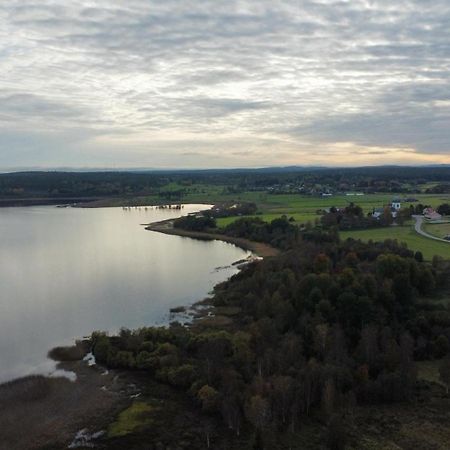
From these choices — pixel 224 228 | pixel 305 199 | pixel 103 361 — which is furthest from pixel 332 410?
pixel 305 199

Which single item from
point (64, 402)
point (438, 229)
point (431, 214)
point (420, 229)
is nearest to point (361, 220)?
point (420, 229)

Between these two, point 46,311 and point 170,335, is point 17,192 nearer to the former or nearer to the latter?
point 46,311

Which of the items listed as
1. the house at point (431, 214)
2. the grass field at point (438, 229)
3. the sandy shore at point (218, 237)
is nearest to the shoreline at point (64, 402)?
the sandy shore at point (218, 237)

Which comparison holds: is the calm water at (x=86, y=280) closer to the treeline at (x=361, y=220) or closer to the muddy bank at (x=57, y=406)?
the muddy bank at (x=57, y=406)

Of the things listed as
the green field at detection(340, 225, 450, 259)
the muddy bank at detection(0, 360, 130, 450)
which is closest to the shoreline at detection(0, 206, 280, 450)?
the muddy bank at detection(0, 360, 130, 450)

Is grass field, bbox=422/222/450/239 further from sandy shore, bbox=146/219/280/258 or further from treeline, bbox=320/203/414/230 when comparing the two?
sandy shore, bbox=146/219/280/258

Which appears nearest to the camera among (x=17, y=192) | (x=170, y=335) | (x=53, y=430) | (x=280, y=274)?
(x=53, y=430)

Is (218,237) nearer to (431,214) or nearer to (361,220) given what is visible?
(361,220)
